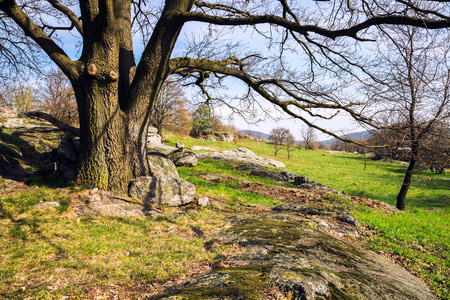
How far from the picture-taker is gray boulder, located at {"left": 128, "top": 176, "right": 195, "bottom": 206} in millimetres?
7223

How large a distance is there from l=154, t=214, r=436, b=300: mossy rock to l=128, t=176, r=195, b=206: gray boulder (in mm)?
2183

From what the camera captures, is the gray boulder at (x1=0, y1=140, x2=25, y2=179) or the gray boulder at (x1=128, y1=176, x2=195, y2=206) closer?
the gray boulder at (x1=128, y1=176, x2=195, y2=206)

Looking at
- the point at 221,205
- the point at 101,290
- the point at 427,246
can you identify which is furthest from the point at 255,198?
the point at 101,290

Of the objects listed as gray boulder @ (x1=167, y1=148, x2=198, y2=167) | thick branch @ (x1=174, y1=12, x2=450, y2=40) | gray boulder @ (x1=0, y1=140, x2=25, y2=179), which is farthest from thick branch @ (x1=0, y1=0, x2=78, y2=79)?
gray boulder @ (x1=167, y1=148, x2=198, y2=167)

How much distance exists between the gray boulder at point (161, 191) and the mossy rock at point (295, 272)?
2.18m

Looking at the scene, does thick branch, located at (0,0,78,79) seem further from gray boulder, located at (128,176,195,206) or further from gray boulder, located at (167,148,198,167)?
gray boulder, located at (167,148,198,167)

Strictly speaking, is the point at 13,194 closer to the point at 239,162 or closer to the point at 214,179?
the point at 214,179

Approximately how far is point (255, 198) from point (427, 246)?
21.1 ft

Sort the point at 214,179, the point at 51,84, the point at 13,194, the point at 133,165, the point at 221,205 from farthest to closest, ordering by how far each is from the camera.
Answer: the point at 51,84 → the point at 214,179 → the point at 221,205 → the point at 133,165 → the point at 13,194

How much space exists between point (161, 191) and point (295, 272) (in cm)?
555

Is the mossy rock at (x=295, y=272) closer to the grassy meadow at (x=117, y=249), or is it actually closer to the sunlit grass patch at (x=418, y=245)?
the grassy meadow at (x=117, y=249)

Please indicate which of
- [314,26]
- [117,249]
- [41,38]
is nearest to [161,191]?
[117,249]

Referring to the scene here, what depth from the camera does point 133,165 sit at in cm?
732

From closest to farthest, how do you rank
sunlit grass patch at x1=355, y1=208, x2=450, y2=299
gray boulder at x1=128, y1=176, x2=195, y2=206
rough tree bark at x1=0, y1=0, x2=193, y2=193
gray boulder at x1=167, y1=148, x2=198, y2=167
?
1. sunlit grass patch at x1=355, y1=208, x2=450, y2=299
2. rough tree bark at x1=0, y1=0, x2=193, y2=193
3. gray boulder at x1=128, y1=176, x2=195, y2=206
4. gray boulder at x1=167, y1=148, x2=198, y2=167
